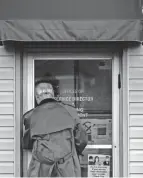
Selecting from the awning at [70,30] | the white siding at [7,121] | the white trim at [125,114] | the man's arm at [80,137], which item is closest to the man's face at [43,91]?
the white siding at [7,121]

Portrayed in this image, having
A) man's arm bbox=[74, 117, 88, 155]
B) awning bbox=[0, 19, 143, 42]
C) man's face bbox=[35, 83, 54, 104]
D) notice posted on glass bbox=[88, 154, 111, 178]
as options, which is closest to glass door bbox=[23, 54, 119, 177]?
notice posted on glass bbox=[88, 154, 111, 178]

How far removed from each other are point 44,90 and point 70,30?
97 cm

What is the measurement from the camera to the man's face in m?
5.45

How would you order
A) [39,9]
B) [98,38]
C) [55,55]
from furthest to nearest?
[55,55] → [39,9] → [98,38]

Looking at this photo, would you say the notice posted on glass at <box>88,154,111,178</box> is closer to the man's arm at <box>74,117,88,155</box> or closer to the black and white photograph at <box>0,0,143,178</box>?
the black and white photograph at <box>0,0,143,178</box>

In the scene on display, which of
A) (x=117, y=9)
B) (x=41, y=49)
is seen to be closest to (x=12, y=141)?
(x=41, y=49)

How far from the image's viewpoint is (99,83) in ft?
18.7

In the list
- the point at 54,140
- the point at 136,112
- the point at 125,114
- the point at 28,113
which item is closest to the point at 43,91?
the point at 28,113

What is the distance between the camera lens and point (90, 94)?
18.6 feet

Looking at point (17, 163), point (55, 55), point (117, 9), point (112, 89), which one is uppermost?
point (117, 9)

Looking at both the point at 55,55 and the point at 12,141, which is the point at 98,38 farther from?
the point at 12,141

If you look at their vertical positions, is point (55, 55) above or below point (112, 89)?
above

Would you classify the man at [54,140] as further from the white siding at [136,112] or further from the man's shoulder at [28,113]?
the white siding at [136,112]

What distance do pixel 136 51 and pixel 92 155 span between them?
5.00 ft
